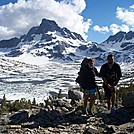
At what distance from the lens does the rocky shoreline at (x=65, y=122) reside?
10422 mm

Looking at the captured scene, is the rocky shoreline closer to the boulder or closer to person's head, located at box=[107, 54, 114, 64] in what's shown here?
person's head, located at box=[107, 54, 114, 64]

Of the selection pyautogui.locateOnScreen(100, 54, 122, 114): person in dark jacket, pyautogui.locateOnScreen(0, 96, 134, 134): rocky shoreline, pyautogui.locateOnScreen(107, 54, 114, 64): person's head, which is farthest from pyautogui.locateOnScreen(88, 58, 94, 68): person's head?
pyautogui.locateOnScreen(0, 96, 134, 134): rocky shoreline

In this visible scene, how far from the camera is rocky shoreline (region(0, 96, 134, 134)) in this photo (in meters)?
10.4

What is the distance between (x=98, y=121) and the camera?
11.5m

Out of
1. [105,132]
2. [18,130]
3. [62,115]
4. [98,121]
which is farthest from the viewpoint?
[62,115]

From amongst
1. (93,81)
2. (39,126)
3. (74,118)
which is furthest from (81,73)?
(39,126)

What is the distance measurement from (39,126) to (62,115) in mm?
1427

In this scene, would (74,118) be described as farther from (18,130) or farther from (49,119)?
(18,130)

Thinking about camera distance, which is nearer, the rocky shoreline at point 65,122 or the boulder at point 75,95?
the rocky shoreline at point 65,122

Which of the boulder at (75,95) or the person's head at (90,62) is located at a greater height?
the person's head at (90,62)

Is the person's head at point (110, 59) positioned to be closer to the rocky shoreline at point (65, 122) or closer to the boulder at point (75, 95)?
the rocky shoreline at point (65, 122)

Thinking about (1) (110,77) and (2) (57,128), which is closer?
(2) (57,128)

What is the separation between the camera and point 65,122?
11656 mm

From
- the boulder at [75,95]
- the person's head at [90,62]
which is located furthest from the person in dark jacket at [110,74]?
the boulder at [75,95]
